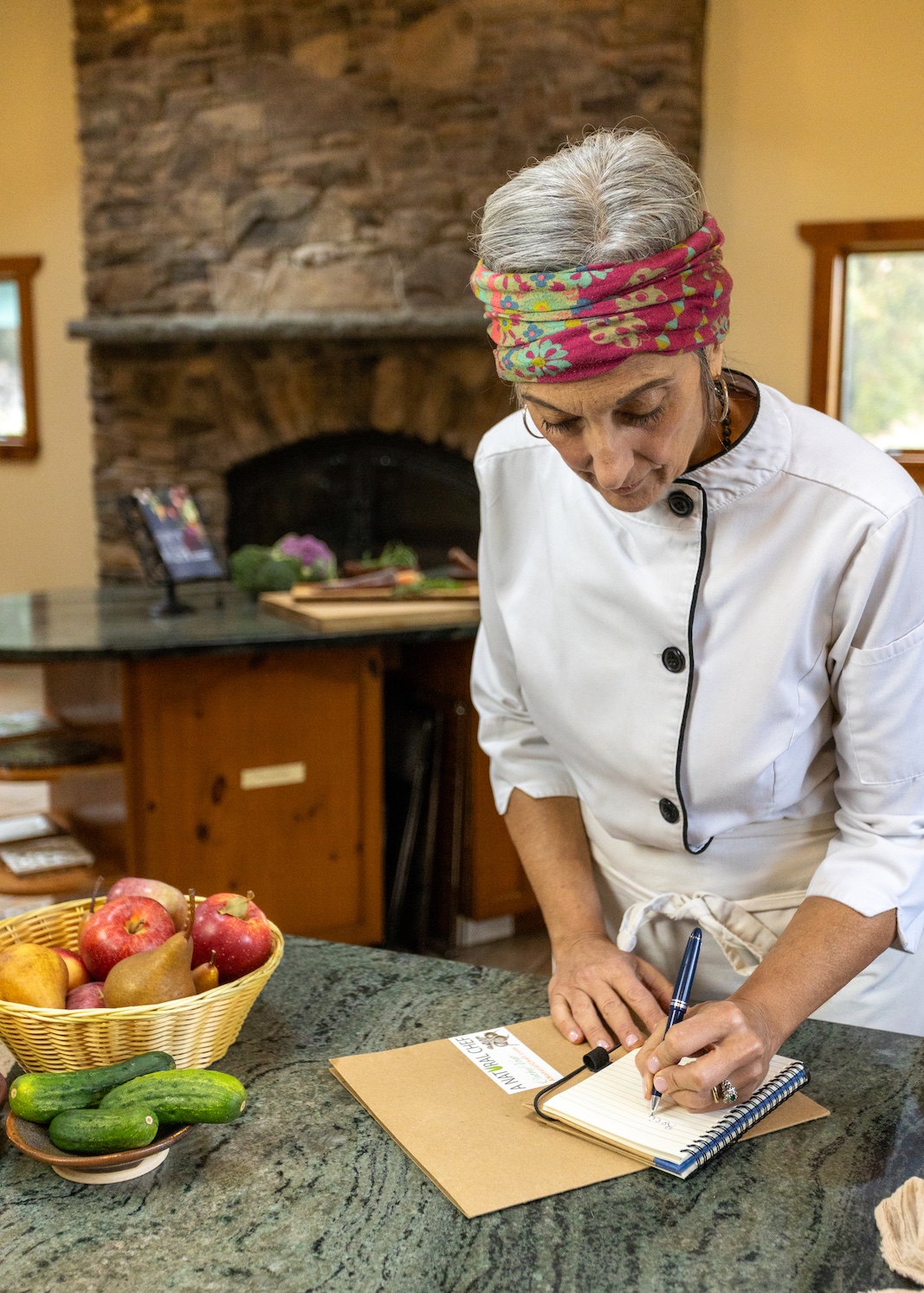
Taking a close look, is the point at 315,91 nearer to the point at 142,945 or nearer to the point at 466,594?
the point at 466,594

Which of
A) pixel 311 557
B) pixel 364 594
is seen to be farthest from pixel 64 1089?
pixel 311 557

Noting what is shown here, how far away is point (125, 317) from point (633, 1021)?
509cm

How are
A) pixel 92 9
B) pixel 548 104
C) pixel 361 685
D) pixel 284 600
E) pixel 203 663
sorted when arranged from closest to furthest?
pixel 203 663 → pixel 361 685 → pixel 284 600 → pixel 548 104 → pixel 92 9

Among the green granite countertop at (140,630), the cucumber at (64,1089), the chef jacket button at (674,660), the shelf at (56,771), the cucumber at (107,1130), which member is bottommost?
the shelf at (56,771)

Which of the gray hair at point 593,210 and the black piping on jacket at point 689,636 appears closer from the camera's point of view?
the gray hair at point 593,210

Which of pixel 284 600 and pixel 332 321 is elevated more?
pixel 332 321

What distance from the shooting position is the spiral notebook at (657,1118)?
0.98m

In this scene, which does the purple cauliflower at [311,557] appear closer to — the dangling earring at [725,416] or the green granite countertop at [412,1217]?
the dangling earring at [725,416]

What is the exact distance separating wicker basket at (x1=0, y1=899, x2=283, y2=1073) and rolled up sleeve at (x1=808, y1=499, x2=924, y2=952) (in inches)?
21.8

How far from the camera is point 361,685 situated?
3.12 metres

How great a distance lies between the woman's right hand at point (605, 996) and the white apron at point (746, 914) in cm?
9

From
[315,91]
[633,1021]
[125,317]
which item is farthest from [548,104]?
[633,1021]

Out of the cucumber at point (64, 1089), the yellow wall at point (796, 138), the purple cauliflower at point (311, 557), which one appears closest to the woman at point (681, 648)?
the cucumber at point (64, 1089)

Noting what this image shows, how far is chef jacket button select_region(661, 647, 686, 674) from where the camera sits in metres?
1.27
